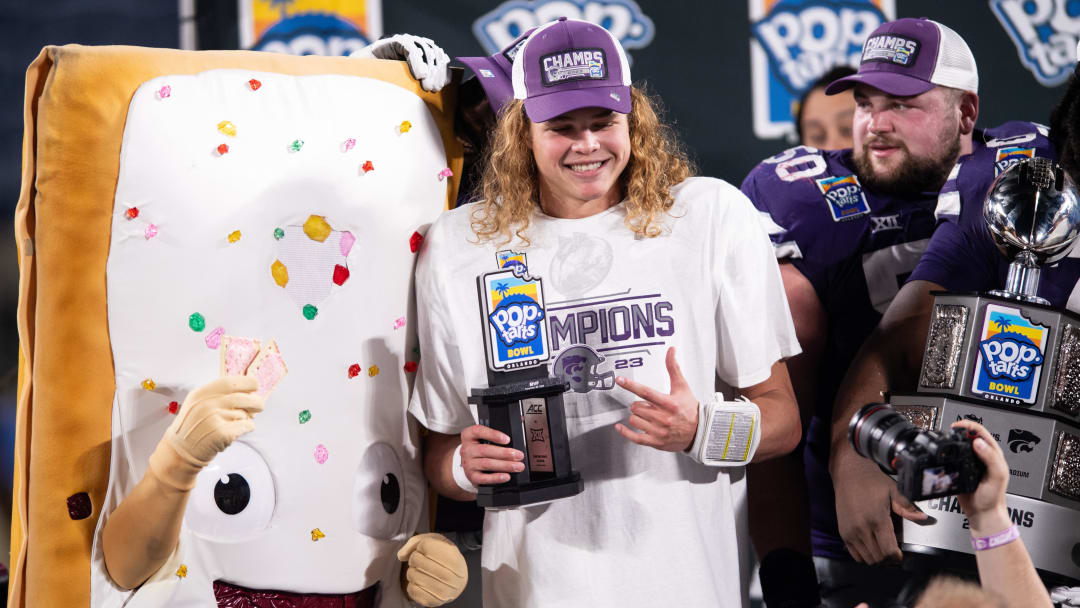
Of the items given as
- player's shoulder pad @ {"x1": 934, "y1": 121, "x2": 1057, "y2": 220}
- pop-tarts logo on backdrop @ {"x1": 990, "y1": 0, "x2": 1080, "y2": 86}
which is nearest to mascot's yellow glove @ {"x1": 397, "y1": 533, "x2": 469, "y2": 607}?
player's shoulder pad @ {"x1": 934, "y1": 121, "x2": 1057, "y2": 220}

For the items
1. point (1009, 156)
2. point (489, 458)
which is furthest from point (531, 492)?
Result: point (1009, 156)

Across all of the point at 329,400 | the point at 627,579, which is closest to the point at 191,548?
the point at 329,400

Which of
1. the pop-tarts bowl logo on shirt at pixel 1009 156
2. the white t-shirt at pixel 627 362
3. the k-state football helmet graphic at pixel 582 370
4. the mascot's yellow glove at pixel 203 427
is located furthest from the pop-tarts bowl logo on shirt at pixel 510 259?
the pop-tarts bowl logo on shirt at pixel 1009 156

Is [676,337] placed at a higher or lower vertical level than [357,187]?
lower

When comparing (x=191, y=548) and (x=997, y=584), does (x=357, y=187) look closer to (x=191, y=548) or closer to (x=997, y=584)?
(x=191, y=548)

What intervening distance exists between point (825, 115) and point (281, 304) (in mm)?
2577

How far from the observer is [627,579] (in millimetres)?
1969

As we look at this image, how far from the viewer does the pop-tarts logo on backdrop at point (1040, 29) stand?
3785 millimetres

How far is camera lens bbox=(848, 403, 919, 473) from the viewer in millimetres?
1684

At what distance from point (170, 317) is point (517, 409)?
66 cm

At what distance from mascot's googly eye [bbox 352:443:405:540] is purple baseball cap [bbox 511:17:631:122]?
2.44 ft

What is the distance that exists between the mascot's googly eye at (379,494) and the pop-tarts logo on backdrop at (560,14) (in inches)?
80.8

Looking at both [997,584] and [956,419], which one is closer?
[997,584]

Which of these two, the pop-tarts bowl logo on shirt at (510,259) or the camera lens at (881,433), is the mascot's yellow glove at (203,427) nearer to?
the pop-tarts bowl logo on shirt at (510,259)
